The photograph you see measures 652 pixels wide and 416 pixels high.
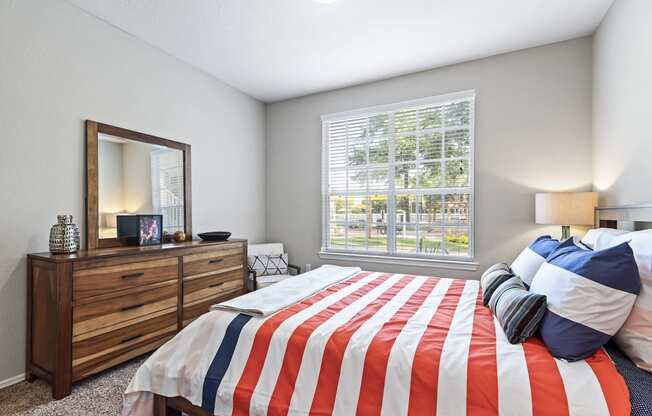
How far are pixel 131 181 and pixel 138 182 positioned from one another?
7 centimetres

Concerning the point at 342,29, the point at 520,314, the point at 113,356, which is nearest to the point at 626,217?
the point at 520,314

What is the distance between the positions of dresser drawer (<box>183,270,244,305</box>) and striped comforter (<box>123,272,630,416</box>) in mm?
1276

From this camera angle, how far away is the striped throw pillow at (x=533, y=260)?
174 centimetres

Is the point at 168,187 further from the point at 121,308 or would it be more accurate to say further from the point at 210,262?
the point at 121,308

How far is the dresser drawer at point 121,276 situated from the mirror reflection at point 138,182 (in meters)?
0.53

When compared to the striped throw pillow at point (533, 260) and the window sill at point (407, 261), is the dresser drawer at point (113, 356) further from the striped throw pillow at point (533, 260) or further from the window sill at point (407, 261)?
the striped throw pillow at point (533, 260)

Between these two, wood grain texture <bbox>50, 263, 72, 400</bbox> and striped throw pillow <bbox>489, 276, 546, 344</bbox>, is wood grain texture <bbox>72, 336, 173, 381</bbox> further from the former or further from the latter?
striped throw pillow <bbox>489, 276, 546, 344</bbox>

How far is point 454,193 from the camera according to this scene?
346cm

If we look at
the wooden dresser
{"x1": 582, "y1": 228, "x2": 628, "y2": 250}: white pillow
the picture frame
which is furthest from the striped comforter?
the picture frame

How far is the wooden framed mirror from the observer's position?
8.49 ft

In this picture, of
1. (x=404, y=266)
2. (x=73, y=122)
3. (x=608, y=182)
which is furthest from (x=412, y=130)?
(x=73, y=122)

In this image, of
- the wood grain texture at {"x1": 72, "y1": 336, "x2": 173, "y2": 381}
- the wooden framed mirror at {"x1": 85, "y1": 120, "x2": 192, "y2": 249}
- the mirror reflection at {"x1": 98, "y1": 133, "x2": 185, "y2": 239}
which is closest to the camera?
the wood grain texture at {"x1": 72, "y1": 336, "x2": 173, "y2": 381}

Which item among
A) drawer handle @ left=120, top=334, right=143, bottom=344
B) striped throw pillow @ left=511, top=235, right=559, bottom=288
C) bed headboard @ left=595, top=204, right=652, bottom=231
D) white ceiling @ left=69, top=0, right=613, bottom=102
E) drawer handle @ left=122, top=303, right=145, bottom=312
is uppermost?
white ceiling @ left=69, top=0, right=613, bottom=102

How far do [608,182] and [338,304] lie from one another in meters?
2.42
